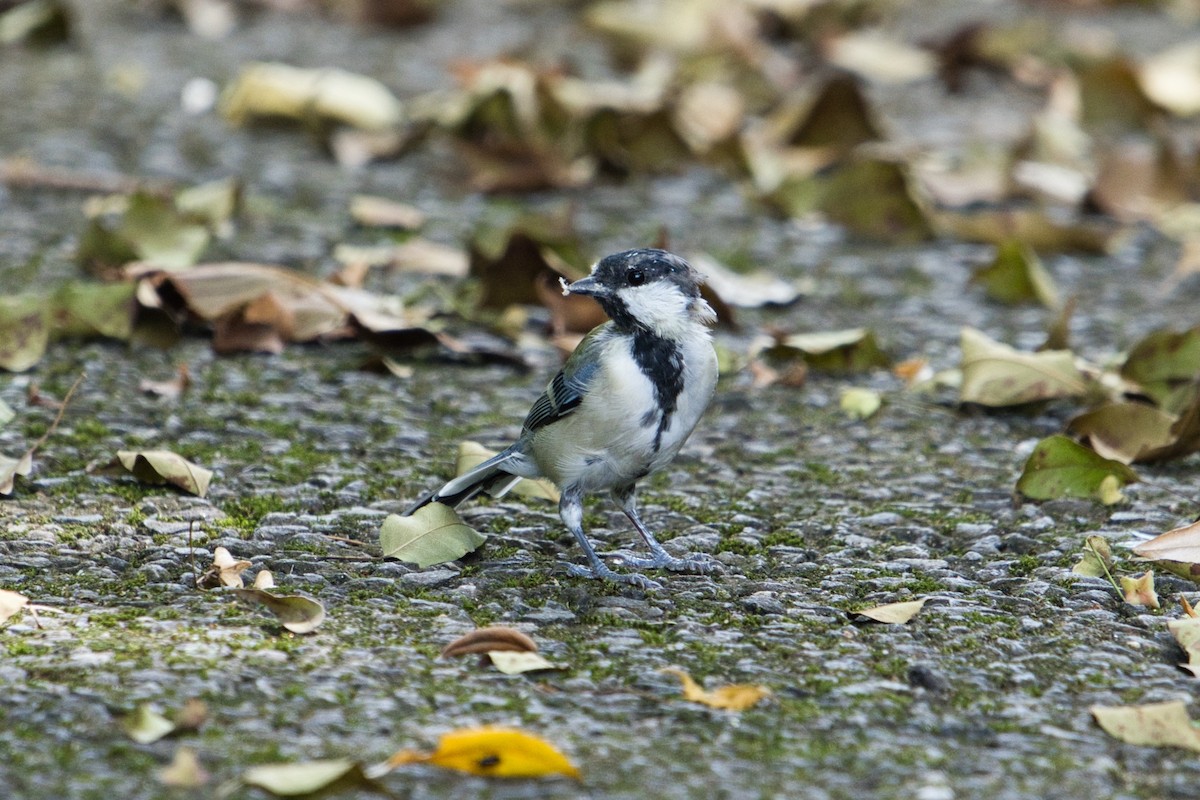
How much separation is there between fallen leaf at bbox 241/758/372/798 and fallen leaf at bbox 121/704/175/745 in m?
0.20

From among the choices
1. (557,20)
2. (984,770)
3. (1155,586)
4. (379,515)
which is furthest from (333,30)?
(984,770)

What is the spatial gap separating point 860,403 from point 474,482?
51.9 inches

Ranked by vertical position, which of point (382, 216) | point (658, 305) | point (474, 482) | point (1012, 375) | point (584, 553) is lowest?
point (584, 553)

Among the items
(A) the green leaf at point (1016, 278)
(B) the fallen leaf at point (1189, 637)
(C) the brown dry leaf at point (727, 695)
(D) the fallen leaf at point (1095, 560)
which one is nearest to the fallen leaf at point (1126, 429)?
(D) the fallen leaf at point (1095, 560)

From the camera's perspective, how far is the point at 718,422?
412 centimetres

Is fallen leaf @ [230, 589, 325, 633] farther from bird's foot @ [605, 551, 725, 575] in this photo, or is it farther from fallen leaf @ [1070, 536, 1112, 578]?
fallen leaf @ [1070, 536, 1112, 578]

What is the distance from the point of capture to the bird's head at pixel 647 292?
3328mm

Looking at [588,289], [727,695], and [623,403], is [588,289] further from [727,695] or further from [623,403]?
[727,695]

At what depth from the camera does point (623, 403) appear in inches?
126

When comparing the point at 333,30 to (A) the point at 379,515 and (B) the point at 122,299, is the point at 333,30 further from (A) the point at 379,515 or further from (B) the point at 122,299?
(A) the point at 379,515

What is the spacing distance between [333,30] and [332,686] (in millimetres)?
6023

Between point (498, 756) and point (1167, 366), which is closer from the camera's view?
point (498, 756)

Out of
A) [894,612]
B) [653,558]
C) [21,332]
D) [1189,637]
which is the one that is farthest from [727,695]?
[21,332]

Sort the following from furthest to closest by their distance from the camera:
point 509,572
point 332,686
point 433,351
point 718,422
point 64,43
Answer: point 64,43 < point 433,351 < point 718,422 < point 509,572 < point 332,686
